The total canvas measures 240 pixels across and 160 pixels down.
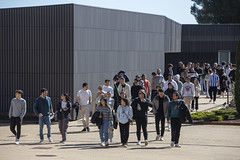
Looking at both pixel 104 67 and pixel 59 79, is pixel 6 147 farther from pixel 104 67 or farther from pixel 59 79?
pixel 104 67

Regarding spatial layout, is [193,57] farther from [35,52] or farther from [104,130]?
[104,130]

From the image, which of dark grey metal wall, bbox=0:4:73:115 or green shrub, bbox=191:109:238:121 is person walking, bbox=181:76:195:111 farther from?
dark grey metal wall, bbox=0:4:73:115

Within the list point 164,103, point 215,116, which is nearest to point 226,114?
point 215,116

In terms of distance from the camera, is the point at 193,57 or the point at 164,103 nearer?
the point at 164,103

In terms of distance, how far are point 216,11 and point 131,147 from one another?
1941 inches

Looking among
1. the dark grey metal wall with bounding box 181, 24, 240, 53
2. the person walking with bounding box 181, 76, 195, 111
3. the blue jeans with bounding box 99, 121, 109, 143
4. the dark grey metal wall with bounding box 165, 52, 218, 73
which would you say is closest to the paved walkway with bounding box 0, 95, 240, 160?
the blue jeans with bounding box 99, 121, 109, 143

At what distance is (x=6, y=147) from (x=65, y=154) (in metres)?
2.55

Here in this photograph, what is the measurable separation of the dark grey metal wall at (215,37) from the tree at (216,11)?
16858 millimetres

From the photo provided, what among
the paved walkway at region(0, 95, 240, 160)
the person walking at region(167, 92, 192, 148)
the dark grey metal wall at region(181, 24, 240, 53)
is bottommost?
the paved walkway at region(0, 95, 240, 160)

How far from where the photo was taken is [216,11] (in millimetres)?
65125

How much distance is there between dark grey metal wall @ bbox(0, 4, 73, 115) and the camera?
84.7 feet

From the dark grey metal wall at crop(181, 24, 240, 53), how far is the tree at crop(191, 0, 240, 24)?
16858 millimetres

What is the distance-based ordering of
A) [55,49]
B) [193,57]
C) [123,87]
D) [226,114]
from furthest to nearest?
1. [193,57]
2. [55,49]
3. [226,114]
4. [123,87]

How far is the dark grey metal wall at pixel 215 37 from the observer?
1704 inches
